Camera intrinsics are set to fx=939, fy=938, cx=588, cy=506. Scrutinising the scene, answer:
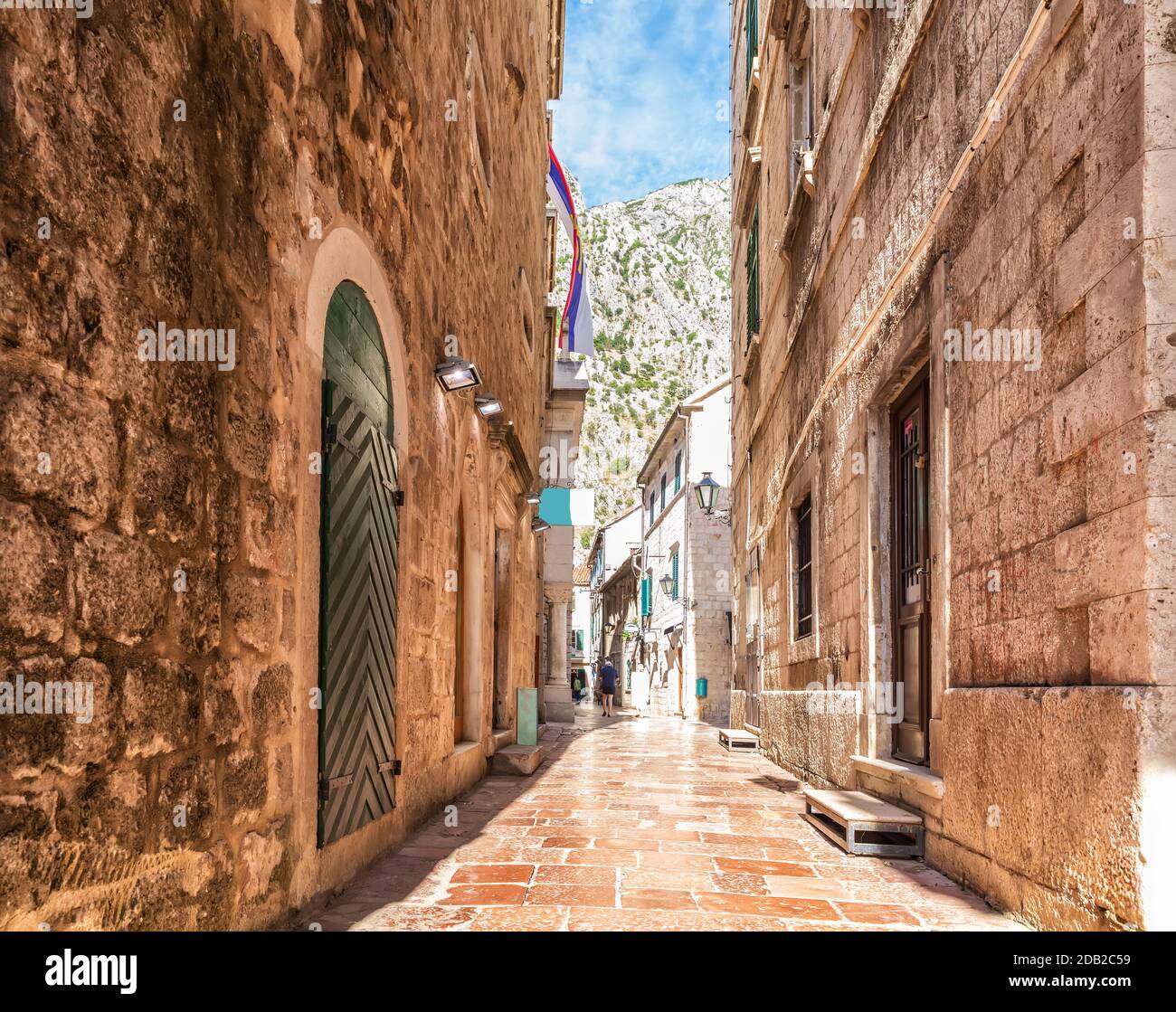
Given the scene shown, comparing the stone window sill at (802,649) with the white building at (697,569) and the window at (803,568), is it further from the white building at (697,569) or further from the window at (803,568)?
the white building at (697,569)

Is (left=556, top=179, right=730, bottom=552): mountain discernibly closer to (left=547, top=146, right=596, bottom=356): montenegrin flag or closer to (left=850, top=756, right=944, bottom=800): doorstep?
(left=547, top=146, right=596, bottom=356): montenegrin flag

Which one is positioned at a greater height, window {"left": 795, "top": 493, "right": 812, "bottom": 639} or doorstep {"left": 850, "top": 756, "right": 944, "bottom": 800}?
window {"left": 795, "top": 493, "right": 812, "bottom": 639}

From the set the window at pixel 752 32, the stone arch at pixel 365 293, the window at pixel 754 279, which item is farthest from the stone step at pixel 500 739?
the window at pixel 752 32

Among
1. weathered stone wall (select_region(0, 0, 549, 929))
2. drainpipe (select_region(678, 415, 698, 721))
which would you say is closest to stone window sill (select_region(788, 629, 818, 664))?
weathered stone wall (select_region(0, 0, 549, 929))

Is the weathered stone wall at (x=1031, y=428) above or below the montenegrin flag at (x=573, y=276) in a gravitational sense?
below

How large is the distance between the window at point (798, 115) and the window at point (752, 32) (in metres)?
3.02

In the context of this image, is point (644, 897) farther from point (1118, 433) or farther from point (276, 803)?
point (1118, 433)

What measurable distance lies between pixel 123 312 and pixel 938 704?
12.2ft

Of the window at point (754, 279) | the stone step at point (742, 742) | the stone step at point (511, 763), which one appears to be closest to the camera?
the stone step at point (511, 763)

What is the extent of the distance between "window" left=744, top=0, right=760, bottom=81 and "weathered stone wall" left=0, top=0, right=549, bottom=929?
30.2 feet

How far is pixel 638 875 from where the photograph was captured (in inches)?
161

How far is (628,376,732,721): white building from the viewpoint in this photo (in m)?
22.2

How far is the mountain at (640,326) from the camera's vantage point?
7056 cm
